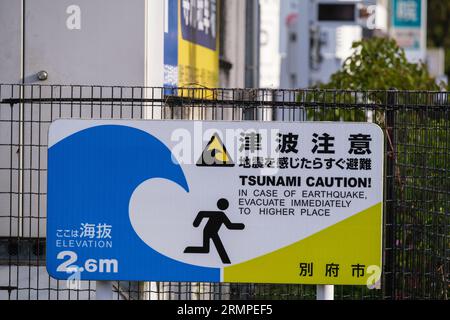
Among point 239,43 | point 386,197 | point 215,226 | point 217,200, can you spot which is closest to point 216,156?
point 217,200

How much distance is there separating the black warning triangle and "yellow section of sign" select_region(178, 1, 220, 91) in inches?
110

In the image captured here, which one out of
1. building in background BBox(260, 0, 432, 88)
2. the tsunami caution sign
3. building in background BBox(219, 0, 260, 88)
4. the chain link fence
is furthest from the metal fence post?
building in background BBox(260, 0, 432, 88)

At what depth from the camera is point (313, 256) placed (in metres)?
6.75

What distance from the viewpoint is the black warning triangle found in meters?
6.77

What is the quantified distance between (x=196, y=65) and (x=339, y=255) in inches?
179

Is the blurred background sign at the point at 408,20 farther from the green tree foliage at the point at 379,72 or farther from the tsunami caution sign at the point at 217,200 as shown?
the tsunami caution sign at the point at 217,200

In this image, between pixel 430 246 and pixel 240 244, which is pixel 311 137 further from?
pixel 430 246

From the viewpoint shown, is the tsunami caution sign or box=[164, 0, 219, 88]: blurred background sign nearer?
the tsunami caution sign

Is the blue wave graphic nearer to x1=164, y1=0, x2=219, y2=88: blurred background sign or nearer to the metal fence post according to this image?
the metal fence post

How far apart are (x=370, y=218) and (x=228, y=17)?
6.82 meters

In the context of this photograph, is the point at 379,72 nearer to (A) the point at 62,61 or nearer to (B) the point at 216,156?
(A) the point at 62,61

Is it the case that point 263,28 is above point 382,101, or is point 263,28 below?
above

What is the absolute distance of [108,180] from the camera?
6812 millimetres

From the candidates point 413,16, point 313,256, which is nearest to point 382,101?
point 313,256
